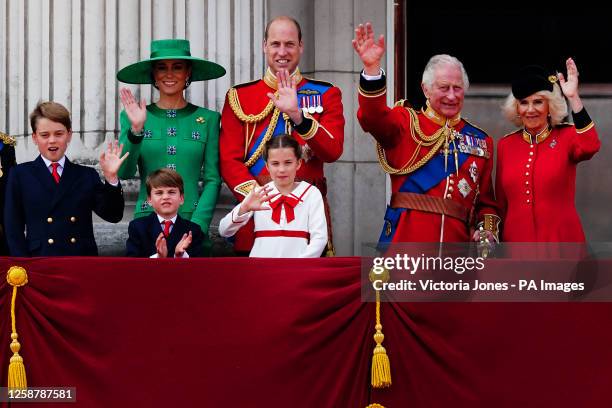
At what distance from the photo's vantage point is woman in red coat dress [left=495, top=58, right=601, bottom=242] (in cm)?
786

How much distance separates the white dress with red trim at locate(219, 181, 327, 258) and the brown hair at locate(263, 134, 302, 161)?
0.58 ft

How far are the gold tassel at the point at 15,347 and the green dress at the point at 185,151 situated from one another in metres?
1.11

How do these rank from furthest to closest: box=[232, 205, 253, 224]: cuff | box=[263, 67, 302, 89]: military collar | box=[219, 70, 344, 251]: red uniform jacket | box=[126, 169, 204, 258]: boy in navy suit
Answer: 1. box=[263, 67, 302, 89]: military collar
2. box=[219, 70, 344, 251]: red uniform jacket
3. box=[126, 169, 204, 258]: boy in navy suit
4. box=[232, 205, 253, 224]: cuff

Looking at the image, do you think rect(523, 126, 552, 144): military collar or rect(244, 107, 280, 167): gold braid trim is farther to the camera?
rect(244, 107, 280, 167): gold braid trim

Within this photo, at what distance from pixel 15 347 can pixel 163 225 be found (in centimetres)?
100

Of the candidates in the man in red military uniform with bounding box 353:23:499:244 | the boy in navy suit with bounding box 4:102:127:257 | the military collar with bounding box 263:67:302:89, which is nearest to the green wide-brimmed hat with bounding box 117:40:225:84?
the military collar with bounding box 263:67:302:89

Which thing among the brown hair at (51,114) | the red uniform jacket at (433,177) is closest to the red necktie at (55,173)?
the brown hair at (51,114)

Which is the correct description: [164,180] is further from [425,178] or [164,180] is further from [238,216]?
[425,178]

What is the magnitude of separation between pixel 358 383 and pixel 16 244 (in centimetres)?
181

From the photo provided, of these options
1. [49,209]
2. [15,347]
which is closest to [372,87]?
[49,209]

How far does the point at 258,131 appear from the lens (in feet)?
27.2

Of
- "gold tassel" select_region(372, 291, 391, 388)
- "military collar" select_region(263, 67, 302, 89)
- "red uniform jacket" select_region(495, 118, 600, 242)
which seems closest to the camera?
"gold tassel" select_region(372, 291, 391, 388)

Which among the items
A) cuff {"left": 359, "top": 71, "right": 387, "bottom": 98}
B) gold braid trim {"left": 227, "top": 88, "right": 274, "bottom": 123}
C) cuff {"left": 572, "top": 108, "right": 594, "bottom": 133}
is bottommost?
cuff {"left": 572, "top": 108, "right": 594, "bottom": 133}

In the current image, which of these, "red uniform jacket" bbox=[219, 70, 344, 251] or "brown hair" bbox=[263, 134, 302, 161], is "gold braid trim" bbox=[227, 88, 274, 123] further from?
"brown hair" bbox=[263, 134, 302, 161]
